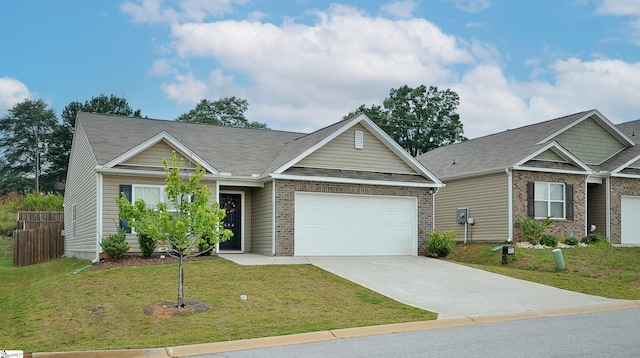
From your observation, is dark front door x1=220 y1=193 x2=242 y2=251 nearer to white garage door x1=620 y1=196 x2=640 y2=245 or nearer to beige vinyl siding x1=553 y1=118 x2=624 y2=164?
beige vinyl siding x1=553 y1=118 x2=624 y2=164

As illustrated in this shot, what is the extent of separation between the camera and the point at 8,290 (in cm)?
1862

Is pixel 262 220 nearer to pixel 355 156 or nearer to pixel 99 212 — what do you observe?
pixel 355 156

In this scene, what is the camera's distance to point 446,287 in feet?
55.5

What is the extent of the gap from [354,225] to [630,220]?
13.4m

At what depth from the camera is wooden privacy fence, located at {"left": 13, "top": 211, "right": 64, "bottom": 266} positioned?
86.7 feet

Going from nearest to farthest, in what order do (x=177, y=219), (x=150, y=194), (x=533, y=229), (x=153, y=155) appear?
(x=177, y=219)
(x=150, y=194)
(x=153, y=155)
(x=533, y=229)

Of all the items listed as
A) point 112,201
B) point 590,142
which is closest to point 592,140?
point 590,142

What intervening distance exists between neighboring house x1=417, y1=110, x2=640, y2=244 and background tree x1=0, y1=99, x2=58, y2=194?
4388cm

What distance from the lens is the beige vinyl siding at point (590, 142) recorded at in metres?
29.0

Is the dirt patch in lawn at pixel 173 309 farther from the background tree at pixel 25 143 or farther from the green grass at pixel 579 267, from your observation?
the background tree at pixel 25 143

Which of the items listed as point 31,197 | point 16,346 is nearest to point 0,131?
point 31,197

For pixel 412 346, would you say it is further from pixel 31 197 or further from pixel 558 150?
pixel 31 197

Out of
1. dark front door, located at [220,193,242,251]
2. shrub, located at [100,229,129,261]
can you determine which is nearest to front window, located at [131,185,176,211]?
shrub, located at [100,229,129,261]

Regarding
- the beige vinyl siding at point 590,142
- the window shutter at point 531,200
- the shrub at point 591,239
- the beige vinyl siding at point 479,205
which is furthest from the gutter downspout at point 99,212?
the beige vinyl siding at point 590,142
